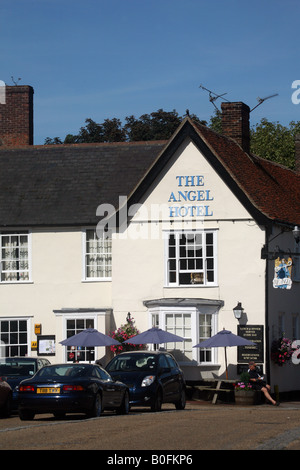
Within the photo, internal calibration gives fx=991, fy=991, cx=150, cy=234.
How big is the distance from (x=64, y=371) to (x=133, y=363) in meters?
3.84

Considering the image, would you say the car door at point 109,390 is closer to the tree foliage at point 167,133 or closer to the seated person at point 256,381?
the seated person at point 256,381

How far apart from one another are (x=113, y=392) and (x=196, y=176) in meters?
13.8

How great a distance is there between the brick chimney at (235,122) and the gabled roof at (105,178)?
28.0 inches

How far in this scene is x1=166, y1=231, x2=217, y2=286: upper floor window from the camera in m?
35.5

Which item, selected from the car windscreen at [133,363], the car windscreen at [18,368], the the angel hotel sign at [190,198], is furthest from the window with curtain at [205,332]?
the car windscreen at [18,368]

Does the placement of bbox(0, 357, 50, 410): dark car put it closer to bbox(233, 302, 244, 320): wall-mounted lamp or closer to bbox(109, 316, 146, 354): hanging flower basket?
bbox(109, 316, 146, 354): hanging flower basket

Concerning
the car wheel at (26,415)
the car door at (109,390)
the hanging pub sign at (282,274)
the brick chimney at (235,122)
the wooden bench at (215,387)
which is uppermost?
the brick chimney at (235,122)

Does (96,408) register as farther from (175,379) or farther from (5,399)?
(175,379)

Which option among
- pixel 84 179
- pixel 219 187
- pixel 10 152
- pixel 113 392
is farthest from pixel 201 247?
pixel 113 392

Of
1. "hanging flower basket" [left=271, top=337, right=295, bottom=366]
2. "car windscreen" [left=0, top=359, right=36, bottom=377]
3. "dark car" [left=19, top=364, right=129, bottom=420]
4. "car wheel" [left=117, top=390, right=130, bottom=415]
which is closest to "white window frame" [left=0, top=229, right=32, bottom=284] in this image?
"hanging flower basket" [left=271, top=337, right=295, bottom=366]

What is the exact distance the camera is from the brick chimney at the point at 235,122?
131 ft

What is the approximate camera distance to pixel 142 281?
36156 mm
